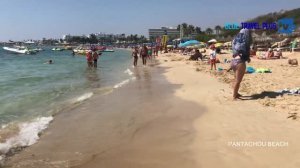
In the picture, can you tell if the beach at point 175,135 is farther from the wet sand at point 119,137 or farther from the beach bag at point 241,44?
the beach bag at point 241,44

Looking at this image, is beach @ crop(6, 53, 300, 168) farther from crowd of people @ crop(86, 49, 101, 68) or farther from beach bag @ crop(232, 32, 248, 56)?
crowd of people @ crop(86, 49, 101, 68)

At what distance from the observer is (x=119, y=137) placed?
273 inches

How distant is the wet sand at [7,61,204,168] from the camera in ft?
18.4

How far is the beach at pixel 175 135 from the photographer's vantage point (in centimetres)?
536

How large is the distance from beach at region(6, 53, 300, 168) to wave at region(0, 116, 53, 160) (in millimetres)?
219

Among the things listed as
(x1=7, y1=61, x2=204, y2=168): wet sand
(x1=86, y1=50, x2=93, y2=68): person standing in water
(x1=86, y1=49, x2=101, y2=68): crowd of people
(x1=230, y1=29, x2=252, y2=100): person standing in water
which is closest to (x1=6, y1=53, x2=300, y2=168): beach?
(x1=7, y1=61, x2=204, y2=168): wet sand

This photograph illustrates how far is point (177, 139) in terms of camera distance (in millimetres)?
6438

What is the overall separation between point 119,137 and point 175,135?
3.48 ft

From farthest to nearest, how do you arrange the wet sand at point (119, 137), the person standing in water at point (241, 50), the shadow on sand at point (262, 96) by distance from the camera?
the shadow on sand at point (262, 96)
the person standing in water at point (241, 50)
the wet sand at point (119, 137)

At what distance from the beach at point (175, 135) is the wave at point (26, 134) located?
0.22 meters

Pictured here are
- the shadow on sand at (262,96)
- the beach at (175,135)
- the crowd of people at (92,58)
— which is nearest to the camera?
the beach at (175,135)

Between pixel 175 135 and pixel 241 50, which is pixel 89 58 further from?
pixel 175 135

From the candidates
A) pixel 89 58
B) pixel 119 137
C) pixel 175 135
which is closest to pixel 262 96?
pixel 175 135

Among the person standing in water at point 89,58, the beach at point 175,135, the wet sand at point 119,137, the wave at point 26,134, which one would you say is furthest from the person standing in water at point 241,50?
the person standing in water at point 89,58
